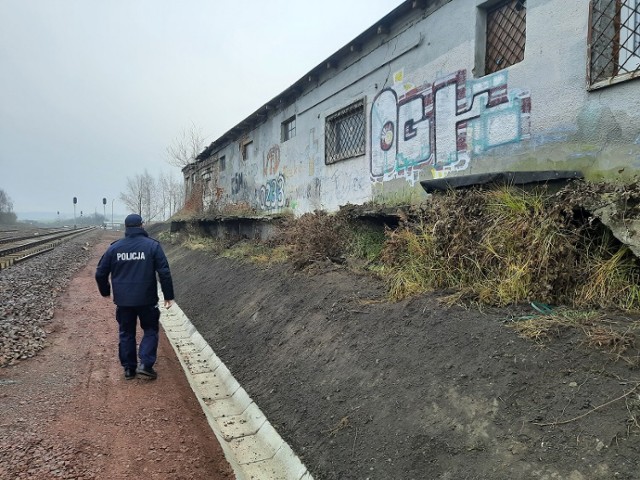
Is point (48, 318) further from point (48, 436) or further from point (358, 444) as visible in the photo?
point (358, 444)

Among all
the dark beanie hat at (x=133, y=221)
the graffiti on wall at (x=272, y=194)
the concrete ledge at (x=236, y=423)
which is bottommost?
the concrete ledge at (x=236, y=423)

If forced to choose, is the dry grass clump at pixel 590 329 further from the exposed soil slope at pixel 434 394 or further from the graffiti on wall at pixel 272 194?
the graffiti on wall at pixel 272 194

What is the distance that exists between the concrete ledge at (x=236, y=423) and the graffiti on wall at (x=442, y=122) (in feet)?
15.7

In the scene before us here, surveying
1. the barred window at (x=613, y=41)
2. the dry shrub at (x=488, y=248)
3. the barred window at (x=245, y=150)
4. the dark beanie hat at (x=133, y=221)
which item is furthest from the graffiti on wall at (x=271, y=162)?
the barred window at (x=613, y=41)

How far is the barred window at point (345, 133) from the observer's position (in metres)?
10.0

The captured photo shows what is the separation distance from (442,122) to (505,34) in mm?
1546

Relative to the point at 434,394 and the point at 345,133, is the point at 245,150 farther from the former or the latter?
the point at 434,394

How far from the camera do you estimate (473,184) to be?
542cm

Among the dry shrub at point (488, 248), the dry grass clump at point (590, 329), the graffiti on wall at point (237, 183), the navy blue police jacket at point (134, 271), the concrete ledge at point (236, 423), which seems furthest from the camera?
the graffiti on wall at point (237, 183)

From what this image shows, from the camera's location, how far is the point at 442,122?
289 inches

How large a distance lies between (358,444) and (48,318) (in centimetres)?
730

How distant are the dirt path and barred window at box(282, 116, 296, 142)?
360 inches

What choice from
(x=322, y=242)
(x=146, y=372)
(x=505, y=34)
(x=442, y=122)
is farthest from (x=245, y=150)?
(x=146, y=372)

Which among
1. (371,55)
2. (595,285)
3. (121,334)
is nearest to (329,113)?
(371,55)
